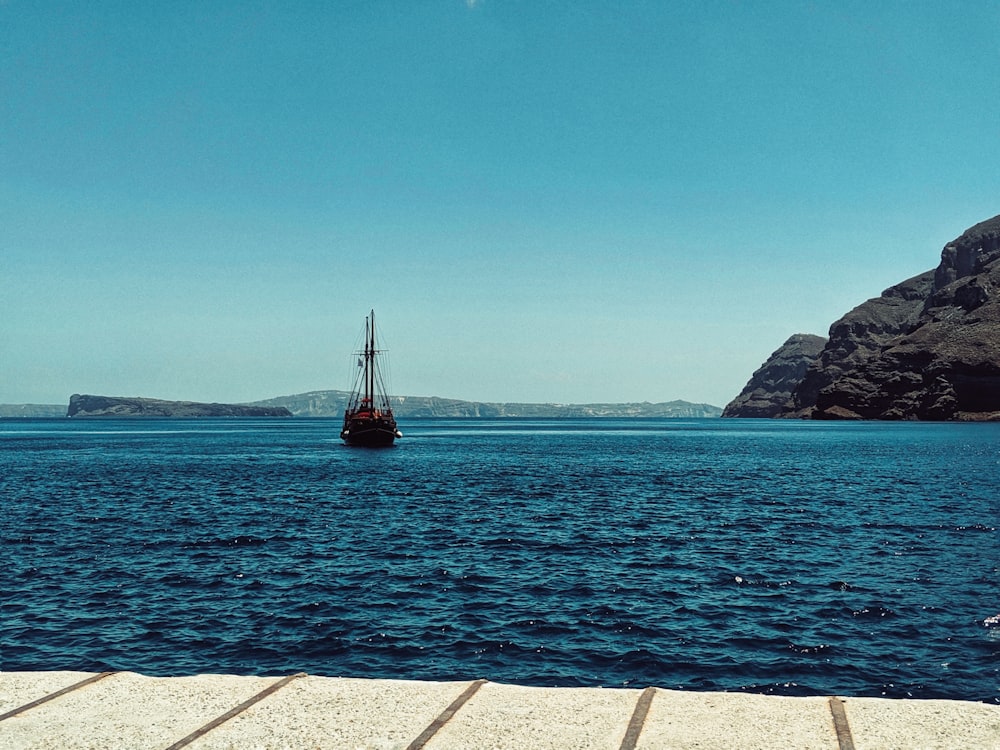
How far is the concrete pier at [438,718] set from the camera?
733cm

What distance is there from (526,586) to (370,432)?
9124cm

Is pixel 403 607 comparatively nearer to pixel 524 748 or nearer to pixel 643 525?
pixel 524 748

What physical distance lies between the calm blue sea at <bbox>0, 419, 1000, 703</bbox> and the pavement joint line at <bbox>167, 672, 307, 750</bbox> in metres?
6.56

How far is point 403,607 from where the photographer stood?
20.4 metres

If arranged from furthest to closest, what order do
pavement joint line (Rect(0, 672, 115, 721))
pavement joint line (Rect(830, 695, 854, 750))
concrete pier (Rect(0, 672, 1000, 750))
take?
pavement joint line (Rect(0, 672, 115, 721)) → concrete pier (Rect(0, 672, 1000, 750)) → pavement joint line (Rect(830, 695, 854, 750))

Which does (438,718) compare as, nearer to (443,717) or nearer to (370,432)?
(443,717)

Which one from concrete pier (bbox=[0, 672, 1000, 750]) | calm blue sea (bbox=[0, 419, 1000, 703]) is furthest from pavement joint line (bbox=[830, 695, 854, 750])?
calm blue sea (bbox=[0, 419, 1000, 703])

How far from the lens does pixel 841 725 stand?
7.66 meters

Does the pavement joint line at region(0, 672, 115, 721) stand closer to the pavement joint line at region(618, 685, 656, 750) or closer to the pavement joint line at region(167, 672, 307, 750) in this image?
the pavement joint line at region(167, 672, 307, 750)

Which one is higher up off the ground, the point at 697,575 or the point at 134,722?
the point at 134,722

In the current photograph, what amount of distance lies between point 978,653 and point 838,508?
86.1 feet

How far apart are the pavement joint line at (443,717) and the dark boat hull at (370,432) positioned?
341ft

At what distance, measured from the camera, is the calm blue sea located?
52.5ft

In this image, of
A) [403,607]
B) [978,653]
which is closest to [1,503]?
[403,607]
